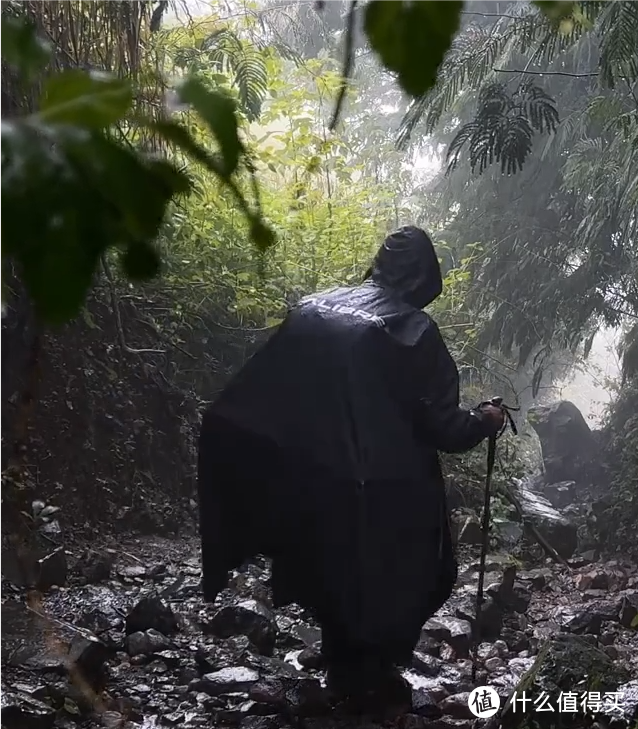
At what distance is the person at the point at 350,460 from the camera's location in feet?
2.91

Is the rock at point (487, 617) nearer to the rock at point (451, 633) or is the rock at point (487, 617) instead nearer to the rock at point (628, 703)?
the rock at point (451, 633)

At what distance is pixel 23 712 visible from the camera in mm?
707

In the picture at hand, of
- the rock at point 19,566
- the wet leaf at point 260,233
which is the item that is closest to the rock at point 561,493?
the rock at point 19,566

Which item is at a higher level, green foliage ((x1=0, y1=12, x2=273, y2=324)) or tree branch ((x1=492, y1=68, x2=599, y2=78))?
tree branch ((x1=492, y1=68, x2=599, y2=78))

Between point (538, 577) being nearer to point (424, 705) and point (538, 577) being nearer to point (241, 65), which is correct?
point (424, 705)

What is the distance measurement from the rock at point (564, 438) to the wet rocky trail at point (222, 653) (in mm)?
693

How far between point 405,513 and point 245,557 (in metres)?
0.20

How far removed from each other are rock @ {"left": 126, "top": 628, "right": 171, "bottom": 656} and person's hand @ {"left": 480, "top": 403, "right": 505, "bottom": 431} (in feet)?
1.48

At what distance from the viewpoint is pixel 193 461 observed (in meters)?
0.97

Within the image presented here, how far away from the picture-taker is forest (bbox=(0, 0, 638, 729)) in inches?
28.8

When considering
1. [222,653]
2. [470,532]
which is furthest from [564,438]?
[222,653]

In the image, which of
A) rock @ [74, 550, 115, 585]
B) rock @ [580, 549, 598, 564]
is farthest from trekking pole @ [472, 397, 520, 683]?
rock @ [74, 550, 115, 585]

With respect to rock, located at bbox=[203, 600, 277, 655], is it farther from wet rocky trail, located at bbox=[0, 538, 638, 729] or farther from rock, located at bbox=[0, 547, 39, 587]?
rock, located at bbox=[0, 547, 39, 587]

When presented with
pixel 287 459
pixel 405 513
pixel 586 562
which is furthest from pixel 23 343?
A: pixel 586 562
